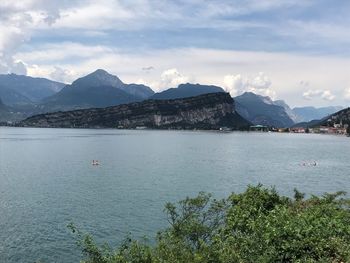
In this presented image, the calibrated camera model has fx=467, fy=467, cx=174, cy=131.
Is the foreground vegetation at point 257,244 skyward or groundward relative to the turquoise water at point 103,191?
skyward

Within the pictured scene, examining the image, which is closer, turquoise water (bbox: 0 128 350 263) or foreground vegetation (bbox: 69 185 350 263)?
foreground vegetation (bbox: 69 185 350 263)

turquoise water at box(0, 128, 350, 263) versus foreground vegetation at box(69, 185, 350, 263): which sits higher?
foreground vegetation at box(69, 185, 350, 263)

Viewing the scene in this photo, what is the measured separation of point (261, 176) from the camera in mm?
163125

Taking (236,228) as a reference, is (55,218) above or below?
below

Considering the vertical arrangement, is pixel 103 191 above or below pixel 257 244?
below

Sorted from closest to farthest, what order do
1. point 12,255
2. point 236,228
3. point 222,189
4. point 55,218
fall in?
point 236,228, point 12,255, point 55,218, point 222,189

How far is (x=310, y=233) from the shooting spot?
42.1m

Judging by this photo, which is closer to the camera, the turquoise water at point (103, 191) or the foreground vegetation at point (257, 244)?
the foreground vegetation at point (257, 244)

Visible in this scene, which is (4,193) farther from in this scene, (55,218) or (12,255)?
(12,255)

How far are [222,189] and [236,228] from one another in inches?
2991

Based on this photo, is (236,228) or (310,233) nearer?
(310,233)

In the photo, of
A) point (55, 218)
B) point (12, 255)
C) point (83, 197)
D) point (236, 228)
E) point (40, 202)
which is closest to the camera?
point (236, 228)

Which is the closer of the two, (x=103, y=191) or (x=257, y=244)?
(x=257, y=244)

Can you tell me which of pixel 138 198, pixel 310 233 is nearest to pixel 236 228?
pixel 310 233
